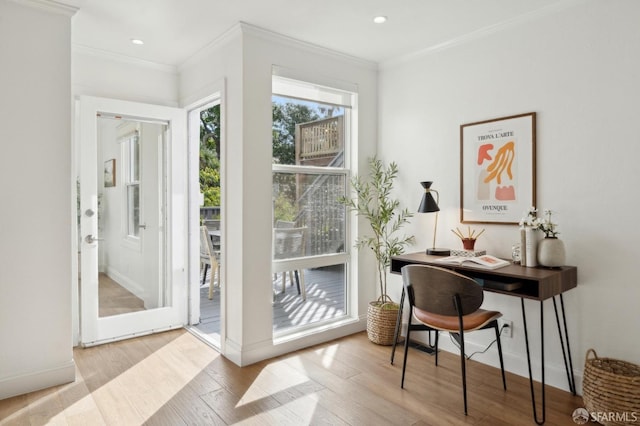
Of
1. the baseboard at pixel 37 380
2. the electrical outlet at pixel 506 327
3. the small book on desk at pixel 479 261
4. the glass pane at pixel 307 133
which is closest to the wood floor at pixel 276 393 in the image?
the baseboard at pixel 37 380

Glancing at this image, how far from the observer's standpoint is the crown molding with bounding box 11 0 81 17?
8.43 feet

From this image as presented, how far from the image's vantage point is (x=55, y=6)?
2.62 metres

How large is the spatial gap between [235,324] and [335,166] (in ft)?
5.37

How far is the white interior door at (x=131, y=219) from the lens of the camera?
336cm

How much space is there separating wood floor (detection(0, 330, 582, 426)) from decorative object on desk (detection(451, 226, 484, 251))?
897 mm

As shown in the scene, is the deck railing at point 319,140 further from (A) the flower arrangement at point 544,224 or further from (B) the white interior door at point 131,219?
(A) the flower arrangement at point 544,224

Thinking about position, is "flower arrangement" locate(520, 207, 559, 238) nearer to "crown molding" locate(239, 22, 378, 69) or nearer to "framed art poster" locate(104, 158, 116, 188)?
"crown molding" locate(239, 22, 378, 69)

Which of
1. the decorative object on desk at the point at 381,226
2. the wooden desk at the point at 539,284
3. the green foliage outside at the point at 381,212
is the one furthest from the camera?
the green foliage outside at the point at 381,212

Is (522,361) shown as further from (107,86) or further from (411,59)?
(107,86)

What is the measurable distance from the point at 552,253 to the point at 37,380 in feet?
11.0

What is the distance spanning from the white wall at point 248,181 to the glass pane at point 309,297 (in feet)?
0.86

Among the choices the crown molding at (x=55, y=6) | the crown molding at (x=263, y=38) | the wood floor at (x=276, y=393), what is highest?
the crown molding at (x=263, y=38)

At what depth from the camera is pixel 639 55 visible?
7.67 ft

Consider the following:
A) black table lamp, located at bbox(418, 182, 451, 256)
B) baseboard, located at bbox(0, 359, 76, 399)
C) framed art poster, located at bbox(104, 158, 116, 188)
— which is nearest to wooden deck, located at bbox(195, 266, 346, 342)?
black table lamp, located at bbox(418, 182, 451, 256)
